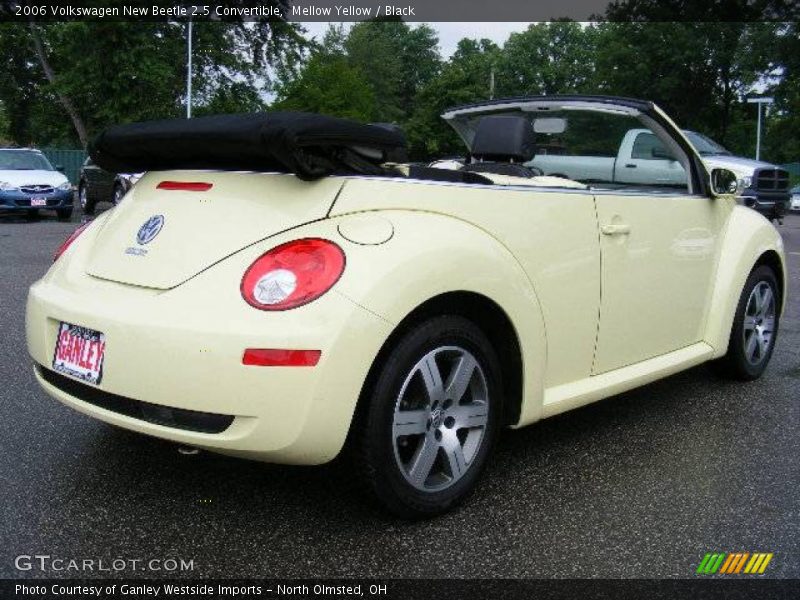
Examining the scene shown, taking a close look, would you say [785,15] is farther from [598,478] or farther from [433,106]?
[598,478]

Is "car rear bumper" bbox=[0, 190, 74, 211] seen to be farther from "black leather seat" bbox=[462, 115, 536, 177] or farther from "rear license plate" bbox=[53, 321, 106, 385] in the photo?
"rear license plate" bbox=[53, 321, 106, 385]

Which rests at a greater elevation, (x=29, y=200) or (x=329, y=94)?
(x=329, y=94)

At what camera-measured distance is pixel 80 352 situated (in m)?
2.76

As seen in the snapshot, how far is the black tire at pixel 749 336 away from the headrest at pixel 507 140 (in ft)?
4.55

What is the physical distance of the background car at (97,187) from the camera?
1693cm

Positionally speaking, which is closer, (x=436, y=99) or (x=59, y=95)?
(x=59, y=95)

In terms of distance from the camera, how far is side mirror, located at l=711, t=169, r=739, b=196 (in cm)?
430

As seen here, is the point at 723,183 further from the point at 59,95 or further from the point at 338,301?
the point at 59,95

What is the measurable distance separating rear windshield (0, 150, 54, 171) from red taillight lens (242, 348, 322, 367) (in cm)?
1646

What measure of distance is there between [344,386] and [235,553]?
0.63 m

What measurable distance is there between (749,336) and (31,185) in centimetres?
1490

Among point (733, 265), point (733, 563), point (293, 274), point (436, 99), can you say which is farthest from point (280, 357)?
point (436, 99)

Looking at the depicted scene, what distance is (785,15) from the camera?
37812 mm

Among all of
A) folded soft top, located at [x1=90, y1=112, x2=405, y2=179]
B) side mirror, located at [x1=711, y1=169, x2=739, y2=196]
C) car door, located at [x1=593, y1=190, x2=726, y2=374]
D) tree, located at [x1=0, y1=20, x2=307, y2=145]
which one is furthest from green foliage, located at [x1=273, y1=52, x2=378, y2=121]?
folded soft top, located at [x1=90, y1=112, x2=405, y2=179]
